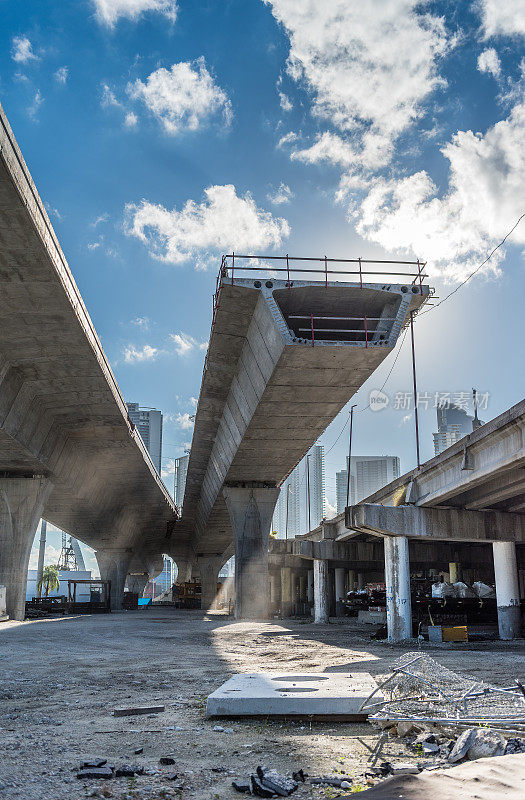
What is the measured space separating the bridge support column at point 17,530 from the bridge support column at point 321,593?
18709 millimetres

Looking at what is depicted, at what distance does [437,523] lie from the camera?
2872cm

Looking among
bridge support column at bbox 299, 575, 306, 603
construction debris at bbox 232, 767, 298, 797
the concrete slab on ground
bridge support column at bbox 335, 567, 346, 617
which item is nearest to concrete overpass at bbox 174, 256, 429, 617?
the concrete slab on ground

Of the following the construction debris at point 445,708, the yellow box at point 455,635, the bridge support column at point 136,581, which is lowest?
the bridge support column at point 136,581

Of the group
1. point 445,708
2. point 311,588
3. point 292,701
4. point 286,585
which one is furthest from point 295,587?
point 445,708

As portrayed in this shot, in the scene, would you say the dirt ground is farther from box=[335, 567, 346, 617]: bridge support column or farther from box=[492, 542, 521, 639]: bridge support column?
box=[335, 567, 346, 617]: bridge support column

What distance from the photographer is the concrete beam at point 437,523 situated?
27406 millimetres

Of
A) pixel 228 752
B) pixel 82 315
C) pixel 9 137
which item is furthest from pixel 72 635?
pixel 228 752

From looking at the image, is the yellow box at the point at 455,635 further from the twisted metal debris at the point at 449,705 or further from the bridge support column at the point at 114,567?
the bridge support column at the point at 114,567

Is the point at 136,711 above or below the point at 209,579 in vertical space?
above

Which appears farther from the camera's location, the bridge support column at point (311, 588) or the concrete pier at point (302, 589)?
the concrete pier at point (302, 589)

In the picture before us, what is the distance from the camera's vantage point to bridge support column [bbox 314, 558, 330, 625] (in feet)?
143

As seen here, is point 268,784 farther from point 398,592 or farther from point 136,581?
point 136,581

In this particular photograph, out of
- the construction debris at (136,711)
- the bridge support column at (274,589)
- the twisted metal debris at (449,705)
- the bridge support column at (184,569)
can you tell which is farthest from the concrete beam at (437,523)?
the bridge support column at (184,569)

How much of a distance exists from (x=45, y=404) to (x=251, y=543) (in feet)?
55.7
